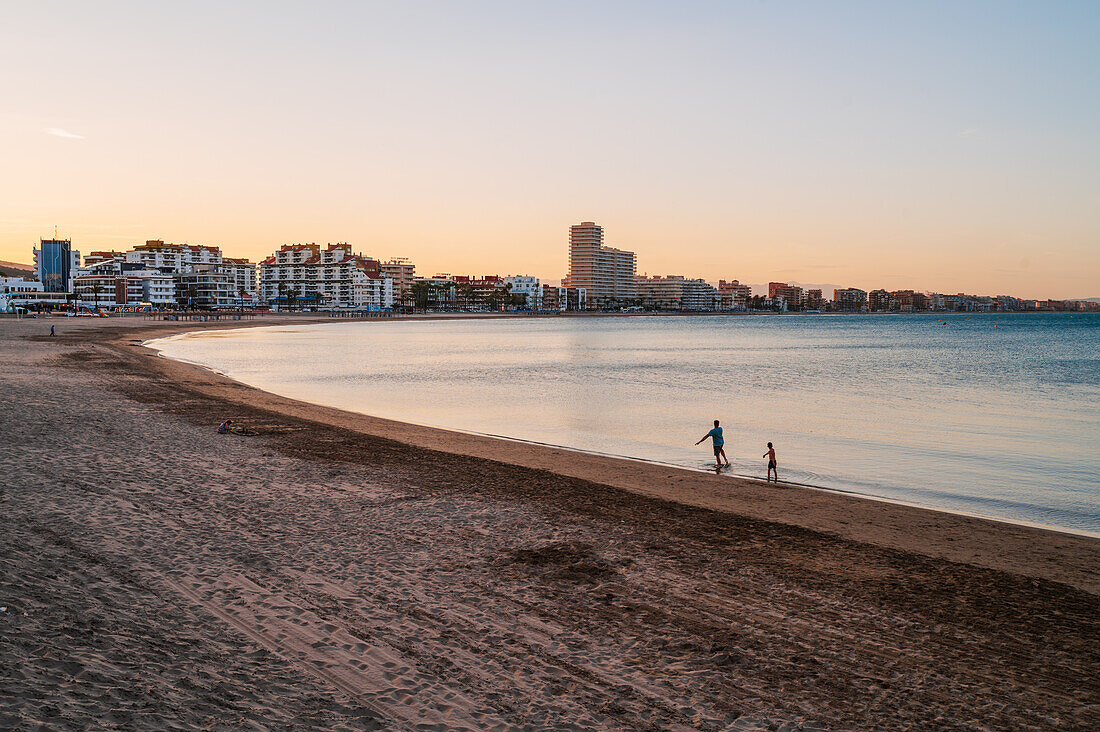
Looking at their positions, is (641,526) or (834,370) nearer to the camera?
(641,526)

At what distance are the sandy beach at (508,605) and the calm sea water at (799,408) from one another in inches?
156

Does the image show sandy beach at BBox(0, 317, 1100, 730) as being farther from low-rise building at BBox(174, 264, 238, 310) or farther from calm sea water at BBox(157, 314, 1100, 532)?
low-rise building at BBox(174, 264, 238, 310)

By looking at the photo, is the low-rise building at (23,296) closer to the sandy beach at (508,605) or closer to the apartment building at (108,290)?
the apartment building at (108,290)

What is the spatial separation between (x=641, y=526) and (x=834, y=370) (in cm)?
4160

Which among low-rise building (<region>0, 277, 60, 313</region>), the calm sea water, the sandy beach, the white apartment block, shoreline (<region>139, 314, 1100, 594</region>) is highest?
the white apartment block

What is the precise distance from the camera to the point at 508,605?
7555 millimetres

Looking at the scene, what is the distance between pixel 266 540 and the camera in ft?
30.5

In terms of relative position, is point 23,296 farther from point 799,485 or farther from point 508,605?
point 508,605

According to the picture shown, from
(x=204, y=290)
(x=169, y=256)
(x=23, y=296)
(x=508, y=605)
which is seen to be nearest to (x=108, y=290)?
(x=23, y=296)

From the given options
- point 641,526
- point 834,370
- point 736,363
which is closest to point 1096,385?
point 834,370

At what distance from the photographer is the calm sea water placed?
16891mm

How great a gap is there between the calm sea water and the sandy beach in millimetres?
3973

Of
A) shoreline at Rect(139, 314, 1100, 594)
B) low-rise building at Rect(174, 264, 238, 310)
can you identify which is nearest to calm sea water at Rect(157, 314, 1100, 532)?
shoreline at Rect(139, 314, 1100, 594)

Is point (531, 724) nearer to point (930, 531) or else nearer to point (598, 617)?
point (598, 617)
